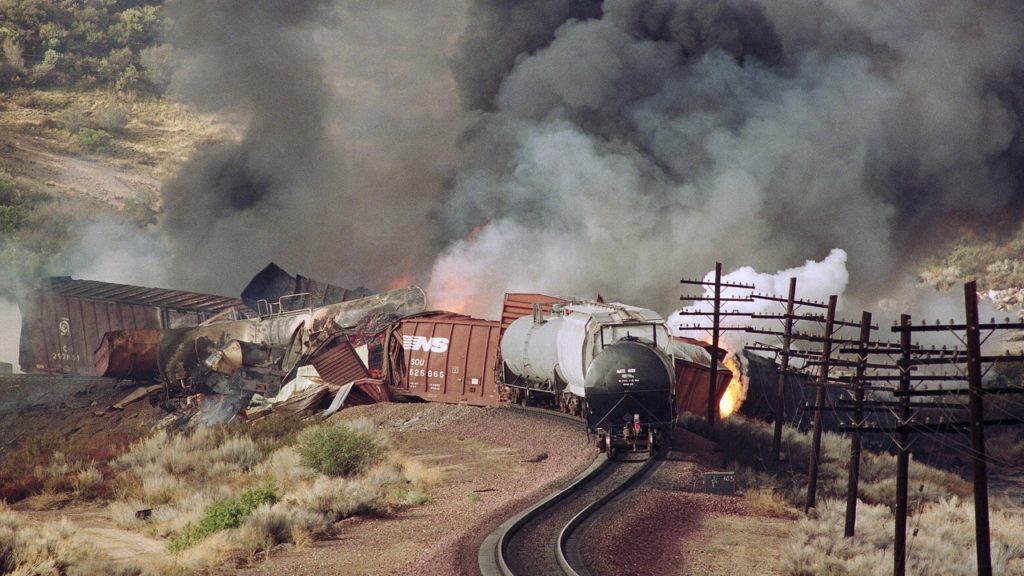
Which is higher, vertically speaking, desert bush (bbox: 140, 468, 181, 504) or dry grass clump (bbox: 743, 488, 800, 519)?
dry grass clump (bbox: 743, 488, 800, 519)

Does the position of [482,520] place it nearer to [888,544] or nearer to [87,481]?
[888,544]

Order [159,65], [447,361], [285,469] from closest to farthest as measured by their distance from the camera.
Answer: [285,469], [447,361], [159,65]

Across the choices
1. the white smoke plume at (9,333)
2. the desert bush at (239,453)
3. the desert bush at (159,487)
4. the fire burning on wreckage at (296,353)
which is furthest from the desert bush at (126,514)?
the white smoke plume at (9,333)

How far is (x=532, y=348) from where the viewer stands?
1086 inches

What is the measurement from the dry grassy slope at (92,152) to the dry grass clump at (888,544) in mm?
67824

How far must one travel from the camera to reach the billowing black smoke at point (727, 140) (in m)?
49.1

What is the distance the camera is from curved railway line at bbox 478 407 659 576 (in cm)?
1413

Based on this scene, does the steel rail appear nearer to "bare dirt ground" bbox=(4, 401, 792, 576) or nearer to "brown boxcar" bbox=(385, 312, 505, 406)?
"bare dirt ground" bbox=(4, 401, 792, 576)

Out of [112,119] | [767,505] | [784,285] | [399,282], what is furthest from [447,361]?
[112,119]

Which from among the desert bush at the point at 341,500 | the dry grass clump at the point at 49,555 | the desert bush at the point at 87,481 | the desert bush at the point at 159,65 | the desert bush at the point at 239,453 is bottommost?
the dry grass clump at the point at 49,555

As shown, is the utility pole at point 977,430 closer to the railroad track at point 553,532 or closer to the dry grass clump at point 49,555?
the railroad track at point 553,532

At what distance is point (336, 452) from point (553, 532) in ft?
A: 22.8

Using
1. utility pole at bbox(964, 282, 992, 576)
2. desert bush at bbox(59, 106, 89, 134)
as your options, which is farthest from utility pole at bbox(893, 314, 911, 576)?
desert bush at bbox(59, 106, 89, 134)

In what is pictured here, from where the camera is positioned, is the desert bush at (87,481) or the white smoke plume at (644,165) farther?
the white smoke plume at (644,165)
